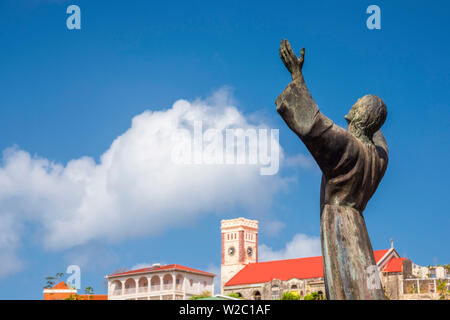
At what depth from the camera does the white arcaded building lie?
65.9 m

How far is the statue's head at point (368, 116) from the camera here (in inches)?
199

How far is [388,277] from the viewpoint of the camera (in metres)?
57.6

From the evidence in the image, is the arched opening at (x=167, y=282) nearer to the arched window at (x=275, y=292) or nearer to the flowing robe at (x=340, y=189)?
the arched window at (x=275, y=292)

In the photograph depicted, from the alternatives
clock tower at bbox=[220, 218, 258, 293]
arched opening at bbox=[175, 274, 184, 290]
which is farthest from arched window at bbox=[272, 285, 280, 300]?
clock tower at bbox=[220, 218, 258, 293]

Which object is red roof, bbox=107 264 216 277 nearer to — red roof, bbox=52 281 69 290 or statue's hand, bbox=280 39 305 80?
red roof, bbox=52 281 69 290

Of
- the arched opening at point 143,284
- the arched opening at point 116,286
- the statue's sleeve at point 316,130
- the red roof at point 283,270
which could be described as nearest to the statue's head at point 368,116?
the statue's sleeve at point 316,130

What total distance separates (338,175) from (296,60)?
3.07ft

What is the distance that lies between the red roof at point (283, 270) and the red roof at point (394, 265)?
1056mm

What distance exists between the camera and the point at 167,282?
67.6m

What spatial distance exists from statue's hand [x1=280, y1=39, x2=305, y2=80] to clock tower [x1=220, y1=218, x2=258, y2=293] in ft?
319
